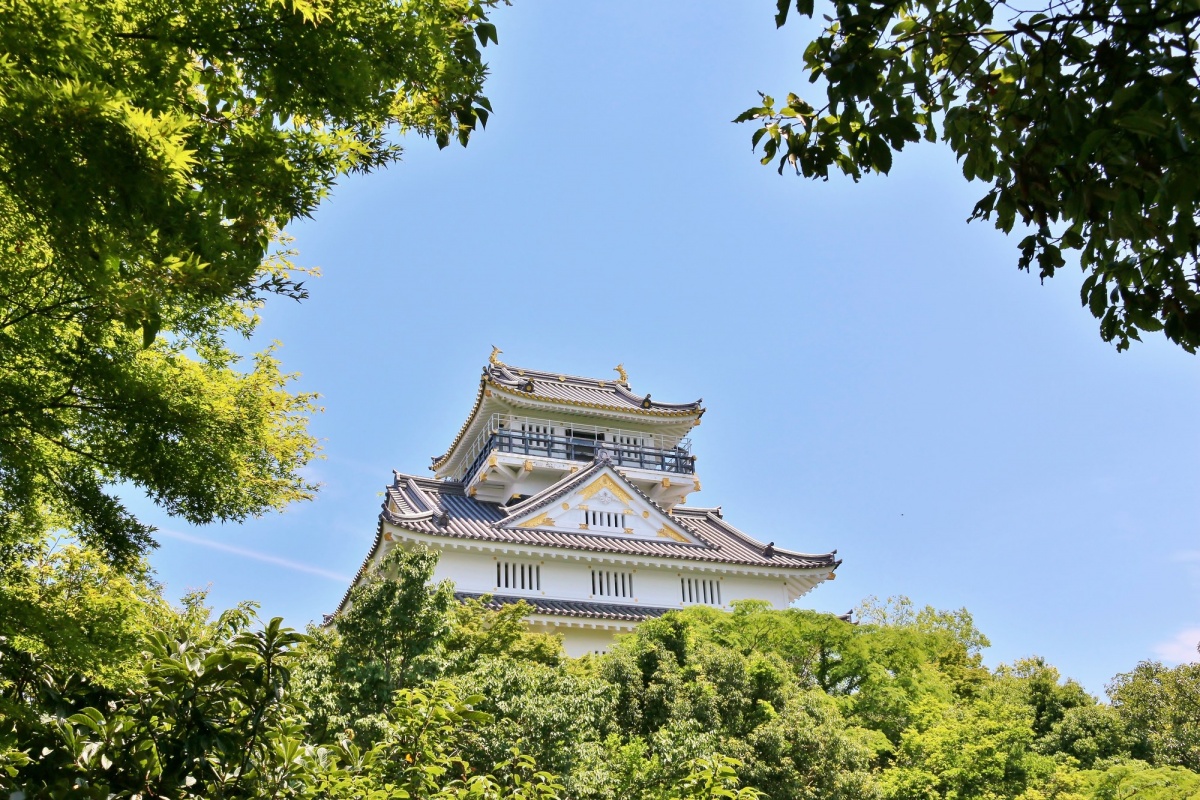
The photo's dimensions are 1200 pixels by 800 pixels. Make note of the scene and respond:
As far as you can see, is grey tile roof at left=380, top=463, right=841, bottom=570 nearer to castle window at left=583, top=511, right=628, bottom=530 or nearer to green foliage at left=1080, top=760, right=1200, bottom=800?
castle window at left=583, top=511, right=628, bottom=530

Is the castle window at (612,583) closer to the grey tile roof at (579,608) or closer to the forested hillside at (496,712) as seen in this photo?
the grey tile roof at (579,608)

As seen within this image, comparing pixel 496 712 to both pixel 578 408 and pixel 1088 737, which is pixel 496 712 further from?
pixel 578 408

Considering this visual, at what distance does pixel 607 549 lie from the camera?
2258 centimetres

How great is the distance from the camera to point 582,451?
27.1 metres

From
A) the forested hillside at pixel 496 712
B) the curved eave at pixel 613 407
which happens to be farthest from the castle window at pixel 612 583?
the curved eave at pixel 613 407

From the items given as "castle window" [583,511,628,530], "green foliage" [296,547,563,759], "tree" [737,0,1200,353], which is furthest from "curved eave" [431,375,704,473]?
"tree" [737,0,1200,353]

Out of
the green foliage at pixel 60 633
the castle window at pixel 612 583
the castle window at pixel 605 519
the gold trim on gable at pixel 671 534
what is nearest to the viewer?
the green foliage at pixel 60 633

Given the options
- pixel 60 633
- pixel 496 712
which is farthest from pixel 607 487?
pixel 60 633

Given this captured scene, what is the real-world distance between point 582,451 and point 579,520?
12.5 feet

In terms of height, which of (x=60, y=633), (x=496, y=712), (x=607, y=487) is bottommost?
(x=496, y=712)

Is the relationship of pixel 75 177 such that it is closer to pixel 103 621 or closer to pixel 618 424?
pixel 103 621

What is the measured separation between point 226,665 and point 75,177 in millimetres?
2185

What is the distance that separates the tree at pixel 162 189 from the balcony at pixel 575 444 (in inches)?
681

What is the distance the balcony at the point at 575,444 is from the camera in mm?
25969
